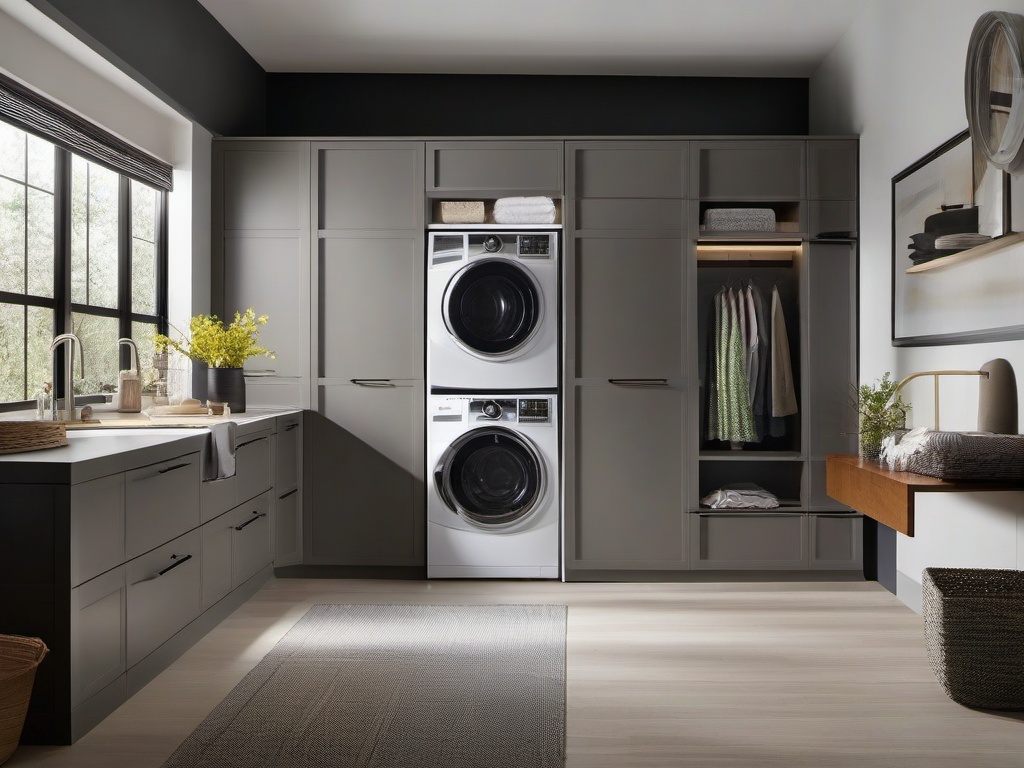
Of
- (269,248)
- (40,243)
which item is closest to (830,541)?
(269,248)

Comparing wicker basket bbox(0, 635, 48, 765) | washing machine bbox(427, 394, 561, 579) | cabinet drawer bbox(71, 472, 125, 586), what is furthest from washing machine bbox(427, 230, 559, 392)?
wicker basket bbox(0, 635, 48, 765)

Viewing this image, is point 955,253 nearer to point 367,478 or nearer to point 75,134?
point 367,478

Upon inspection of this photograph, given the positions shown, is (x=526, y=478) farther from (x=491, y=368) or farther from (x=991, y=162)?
(x=991, y=162)

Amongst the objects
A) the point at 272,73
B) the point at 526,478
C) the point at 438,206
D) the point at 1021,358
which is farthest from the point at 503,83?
the point at 1021,358

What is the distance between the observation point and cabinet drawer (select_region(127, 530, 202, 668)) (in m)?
2.50

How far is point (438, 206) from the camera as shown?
4.15 meters

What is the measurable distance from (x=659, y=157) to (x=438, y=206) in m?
1.09

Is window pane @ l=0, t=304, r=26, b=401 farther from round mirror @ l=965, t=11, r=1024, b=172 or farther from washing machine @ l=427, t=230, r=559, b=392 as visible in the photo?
round mirror @ l=965, t=11, r=1024, b=172

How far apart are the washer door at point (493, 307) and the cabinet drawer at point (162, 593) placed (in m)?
1.56

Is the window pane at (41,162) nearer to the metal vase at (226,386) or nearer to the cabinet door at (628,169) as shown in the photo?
the metal vase at (226,386)

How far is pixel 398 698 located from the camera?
253 cm

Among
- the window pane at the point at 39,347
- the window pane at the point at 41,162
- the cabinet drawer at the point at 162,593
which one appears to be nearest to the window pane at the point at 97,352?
the window pane at the point at 39,347

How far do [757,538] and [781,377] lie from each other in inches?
30.4

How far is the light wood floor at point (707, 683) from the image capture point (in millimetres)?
2174
